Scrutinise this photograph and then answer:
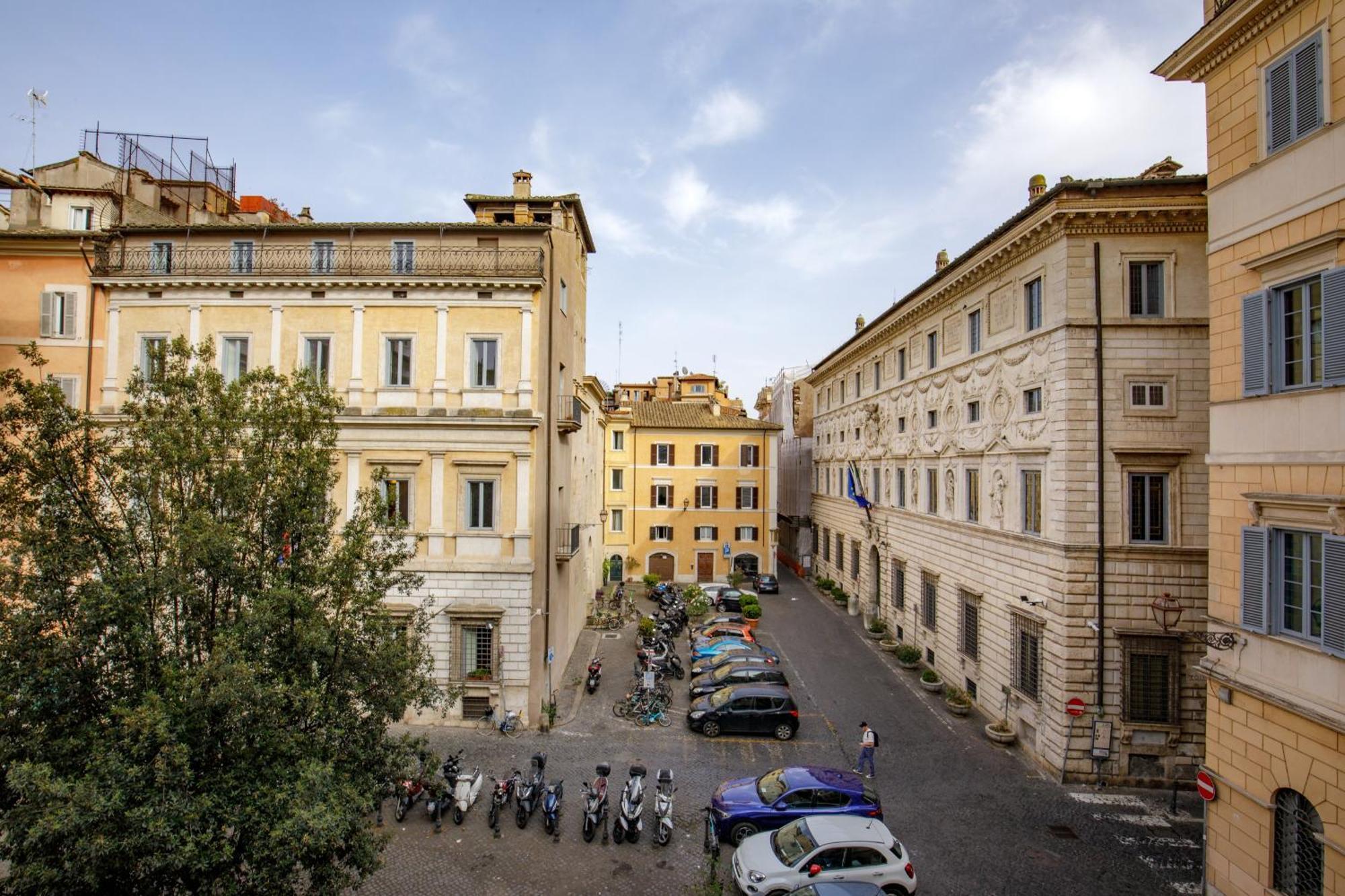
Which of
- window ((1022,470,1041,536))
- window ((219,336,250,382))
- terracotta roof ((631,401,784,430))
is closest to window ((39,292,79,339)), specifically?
window ((219,336,250,382))

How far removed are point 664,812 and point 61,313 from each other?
22.5 meters

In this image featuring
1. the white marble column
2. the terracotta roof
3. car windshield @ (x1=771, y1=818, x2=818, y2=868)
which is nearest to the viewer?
car windshield @ (x1=771, y1=818, x2=818, y2=868)

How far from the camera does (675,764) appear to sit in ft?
56.0

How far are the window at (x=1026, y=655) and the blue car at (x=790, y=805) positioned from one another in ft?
21.9

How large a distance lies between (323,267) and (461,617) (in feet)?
35.6

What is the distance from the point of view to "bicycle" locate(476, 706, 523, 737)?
60.6ft

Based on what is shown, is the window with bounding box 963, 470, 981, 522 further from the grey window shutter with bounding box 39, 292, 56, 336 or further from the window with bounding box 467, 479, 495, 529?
the grey window shutter with bounding box 39, 292, 56, 336

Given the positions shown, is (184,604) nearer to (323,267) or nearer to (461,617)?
(461,617)

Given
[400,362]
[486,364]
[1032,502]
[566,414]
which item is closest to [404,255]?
[400,362]

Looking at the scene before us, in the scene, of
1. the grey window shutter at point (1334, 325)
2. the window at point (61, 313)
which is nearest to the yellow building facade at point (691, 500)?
the window at point (61, 313)

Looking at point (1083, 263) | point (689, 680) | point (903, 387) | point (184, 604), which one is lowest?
point (689, 680)

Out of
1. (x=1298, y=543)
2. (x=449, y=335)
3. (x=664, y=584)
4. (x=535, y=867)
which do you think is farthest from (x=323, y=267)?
(x=664, y=584)

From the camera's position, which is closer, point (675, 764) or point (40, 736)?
point (40, 736)

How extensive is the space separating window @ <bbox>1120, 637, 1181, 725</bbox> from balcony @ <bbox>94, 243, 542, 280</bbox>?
1799 cm
